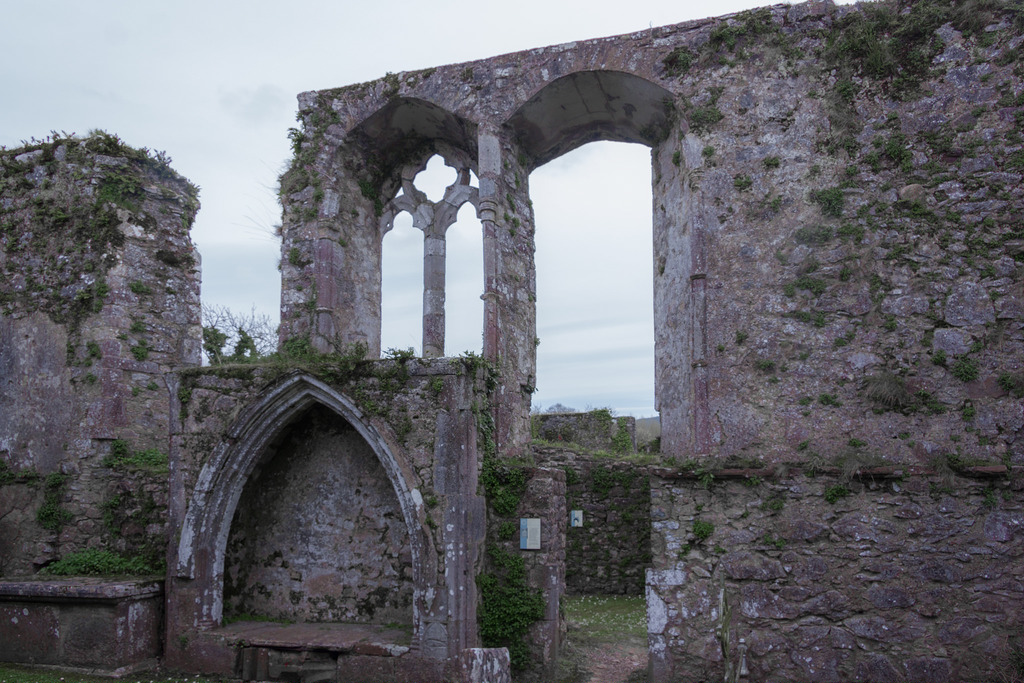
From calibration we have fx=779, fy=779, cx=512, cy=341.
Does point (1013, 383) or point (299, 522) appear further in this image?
point (299, 522)

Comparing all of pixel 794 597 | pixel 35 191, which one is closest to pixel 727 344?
pixel 794 597

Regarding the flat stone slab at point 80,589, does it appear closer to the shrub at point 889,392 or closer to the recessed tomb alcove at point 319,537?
the recessed tomb alcove at point 319,537

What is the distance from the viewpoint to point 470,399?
770cm

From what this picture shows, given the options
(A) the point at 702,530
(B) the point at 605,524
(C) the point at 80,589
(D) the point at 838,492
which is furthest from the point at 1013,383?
(C) the point at 80,589

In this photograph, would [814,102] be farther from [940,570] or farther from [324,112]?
[324,112]

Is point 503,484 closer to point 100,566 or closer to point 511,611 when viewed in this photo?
point 511,611

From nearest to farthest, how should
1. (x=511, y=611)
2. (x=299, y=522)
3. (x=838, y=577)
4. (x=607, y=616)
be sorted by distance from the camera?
(x=838, y=577)
(x=511, y=611)
(x=299, y=522)
(x=607, y=616)

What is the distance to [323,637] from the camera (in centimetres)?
773

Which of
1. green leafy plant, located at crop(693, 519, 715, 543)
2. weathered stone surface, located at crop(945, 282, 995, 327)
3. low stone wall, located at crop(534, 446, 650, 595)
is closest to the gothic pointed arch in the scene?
weathered stone surface, located at crop(945, 282, 995, 327)

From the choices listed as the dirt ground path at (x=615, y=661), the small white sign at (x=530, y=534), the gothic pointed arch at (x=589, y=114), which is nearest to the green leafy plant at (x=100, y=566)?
the small white sign at (x=530, y=534)

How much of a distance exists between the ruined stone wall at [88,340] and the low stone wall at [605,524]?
5.71 metres

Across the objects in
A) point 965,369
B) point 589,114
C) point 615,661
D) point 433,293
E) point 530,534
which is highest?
point 589,114

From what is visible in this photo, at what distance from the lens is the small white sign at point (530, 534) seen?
25.5 ft

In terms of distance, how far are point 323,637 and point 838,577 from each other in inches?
193
